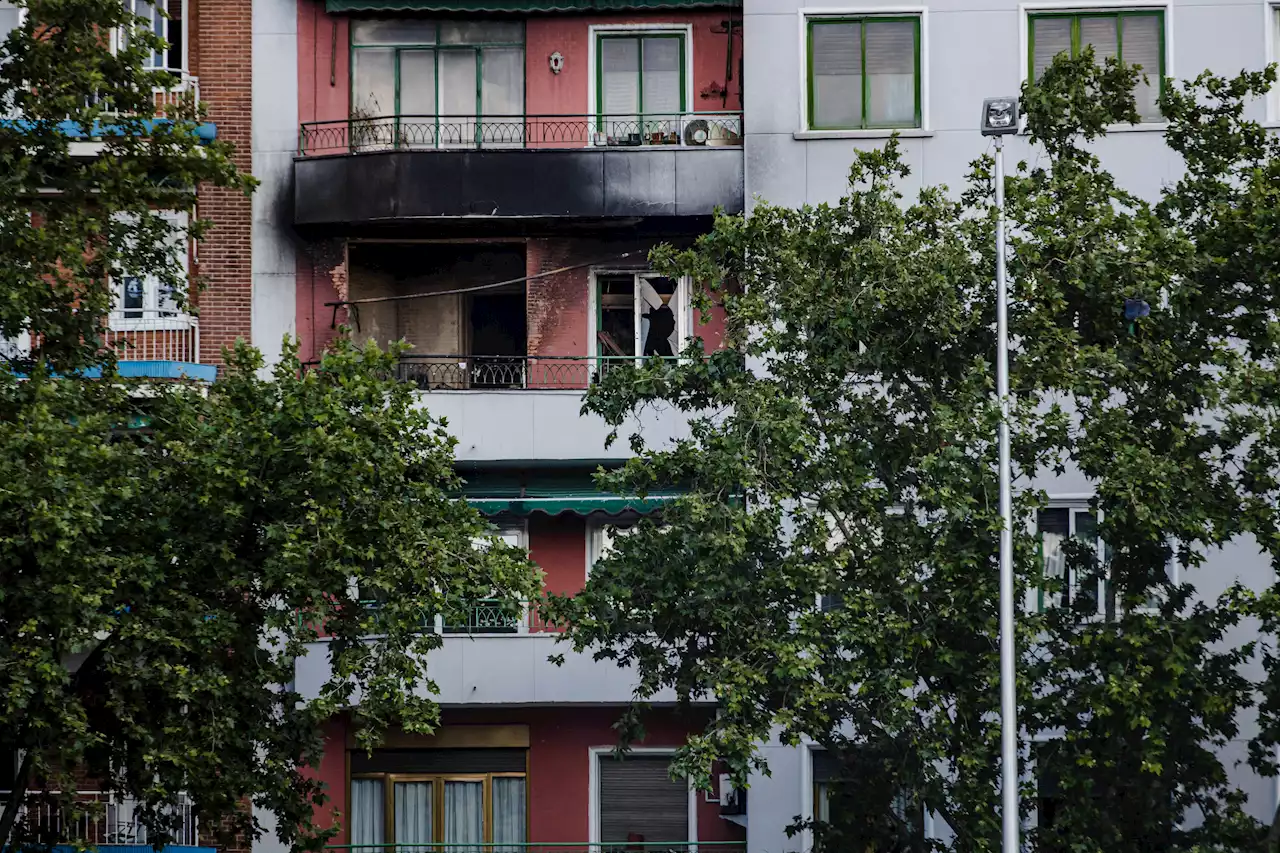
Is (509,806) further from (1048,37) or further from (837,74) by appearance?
(1048,37)

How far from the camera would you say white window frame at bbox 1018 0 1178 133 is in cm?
2948

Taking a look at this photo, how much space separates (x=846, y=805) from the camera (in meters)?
24.1

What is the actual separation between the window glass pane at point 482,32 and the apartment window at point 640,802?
11.2 meters

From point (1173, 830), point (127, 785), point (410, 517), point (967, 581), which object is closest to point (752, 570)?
point (967, 581)

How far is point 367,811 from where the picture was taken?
99.6ft

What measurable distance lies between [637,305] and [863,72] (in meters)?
4.94

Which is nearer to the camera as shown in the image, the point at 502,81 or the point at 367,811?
the point at 367,811

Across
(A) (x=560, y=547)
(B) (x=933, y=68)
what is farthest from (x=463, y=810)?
(B) (x=933, y=68)

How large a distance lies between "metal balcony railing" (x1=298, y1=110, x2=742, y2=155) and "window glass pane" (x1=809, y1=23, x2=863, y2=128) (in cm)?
132

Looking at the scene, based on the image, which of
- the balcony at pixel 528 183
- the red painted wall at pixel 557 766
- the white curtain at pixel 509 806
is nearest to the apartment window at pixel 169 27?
the balcony at pixel 528 183

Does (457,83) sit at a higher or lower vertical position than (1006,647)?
higher

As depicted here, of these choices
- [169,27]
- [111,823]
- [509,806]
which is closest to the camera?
[111,823]

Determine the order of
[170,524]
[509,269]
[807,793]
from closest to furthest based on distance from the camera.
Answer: [170,524] < [807,793] < [509,269]

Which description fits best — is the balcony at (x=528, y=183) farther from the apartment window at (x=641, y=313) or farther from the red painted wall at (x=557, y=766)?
the red painted wall at (x=557, y=766)
